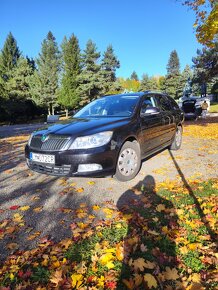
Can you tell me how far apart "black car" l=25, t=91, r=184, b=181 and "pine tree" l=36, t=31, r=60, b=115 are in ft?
120

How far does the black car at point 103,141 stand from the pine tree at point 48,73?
3652cm

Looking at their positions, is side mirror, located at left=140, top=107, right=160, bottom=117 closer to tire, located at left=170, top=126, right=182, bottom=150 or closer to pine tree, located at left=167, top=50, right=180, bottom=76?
tire, located at left=170, top=126, right=182, bottom=150

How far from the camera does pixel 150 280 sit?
2.19 metres

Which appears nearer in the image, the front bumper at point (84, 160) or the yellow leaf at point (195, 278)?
the yellow leaf at point (195, 278)

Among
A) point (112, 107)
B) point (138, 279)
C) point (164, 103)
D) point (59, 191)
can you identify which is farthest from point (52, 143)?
point (164, 103)

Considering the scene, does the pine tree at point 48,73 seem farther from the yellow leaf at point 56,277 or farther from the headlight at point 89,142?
the yellow leaf at point 56,277

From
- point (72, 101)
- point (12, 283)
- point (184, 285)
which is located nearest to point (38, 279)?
point (12, 283)

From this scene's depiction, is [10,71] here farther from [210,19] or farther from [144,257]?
[144,257]

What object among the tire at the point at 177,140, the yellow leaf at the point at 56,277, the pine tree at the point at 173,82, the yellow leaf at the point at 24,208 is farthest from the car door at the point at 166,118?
the pine tree at the point at 173,82

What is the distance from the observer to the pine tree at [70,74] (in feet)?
135

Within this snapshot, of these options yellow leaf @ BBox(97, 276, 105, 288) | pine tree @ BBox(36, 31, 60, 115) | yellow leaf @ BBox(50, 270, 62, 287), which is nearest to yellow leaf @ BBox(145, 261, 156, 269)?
yellow leaf @ BBox(97, 276, 105, 288)

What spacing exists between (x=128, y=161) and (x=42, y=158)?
5.23 feet

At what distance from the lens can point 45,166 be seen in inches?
168

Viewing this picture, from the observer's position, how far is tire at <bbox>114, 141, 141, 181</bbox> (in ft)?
14.5
